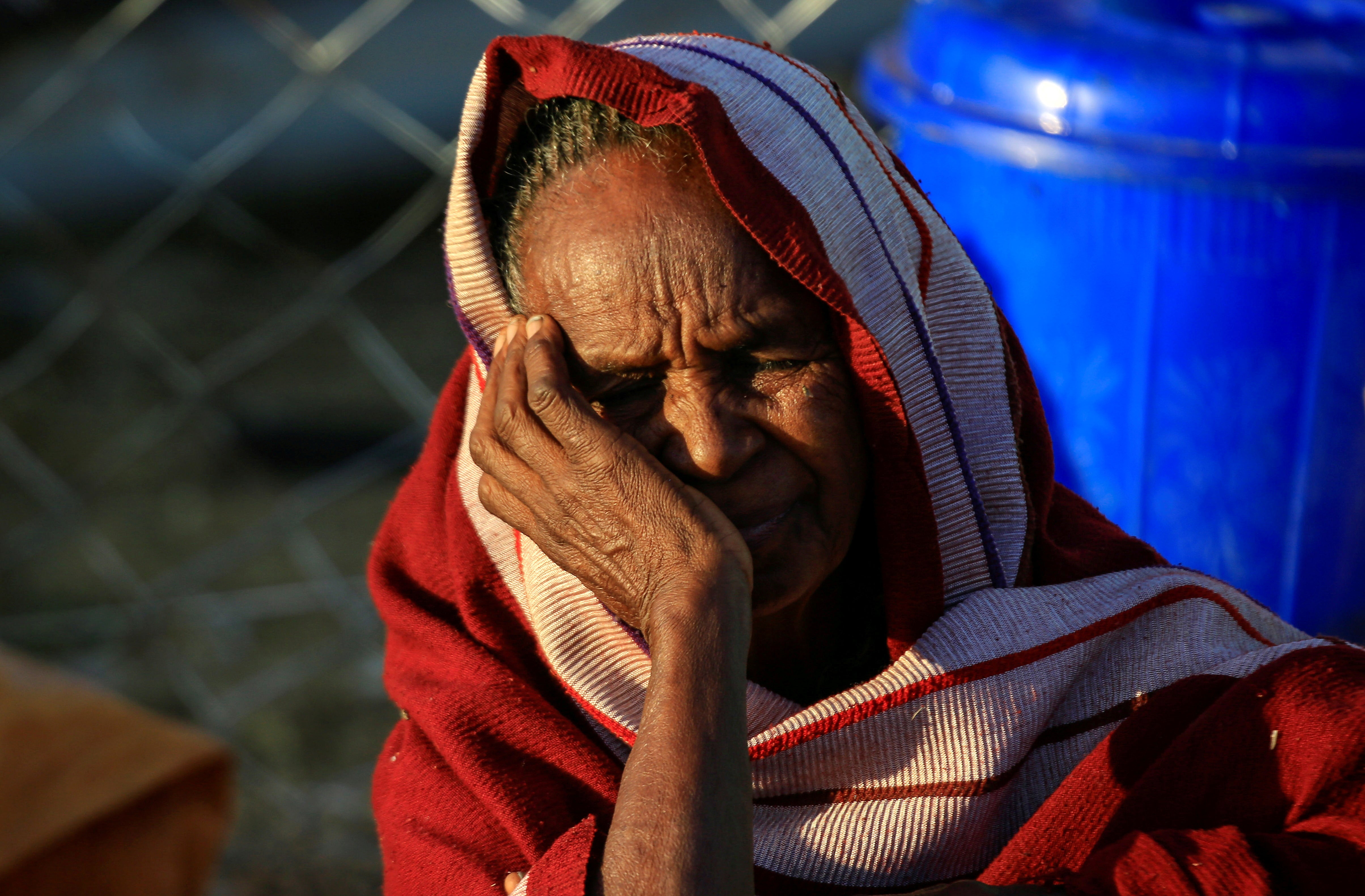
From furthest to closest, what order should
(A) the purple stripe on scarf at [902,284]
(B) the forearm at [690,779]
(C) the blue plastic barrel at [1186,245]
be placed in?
1. (C) the blue plastic barrel at [1186,245]
2. (A) the purple stripe on scarf at [902,284]
3. (B) the forearm at [690,779]

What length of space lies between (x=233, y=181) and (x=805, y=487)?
4.52 m

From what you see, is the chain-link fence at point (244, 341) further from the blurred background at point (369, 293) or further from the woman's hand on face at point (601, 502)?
the woman's hand on face at point (601, 502)

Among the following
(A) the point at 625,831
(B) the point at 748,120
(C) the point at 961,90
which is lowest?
(A) the point at 625,831

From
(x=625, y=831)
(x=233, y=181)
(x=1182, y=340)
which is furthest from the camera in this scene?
Answer: (x=233, y=181)

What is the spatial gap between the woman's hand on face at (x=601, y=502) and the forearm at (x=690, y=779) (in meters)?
0.04

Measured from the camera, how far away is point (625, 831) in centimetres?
95

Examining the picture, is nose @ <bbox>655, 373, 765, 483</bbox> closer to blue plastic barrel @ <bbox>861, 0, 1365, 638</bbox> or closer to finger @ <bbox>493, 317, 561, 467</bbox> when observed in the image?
finger @ <bbox>493, 317, 561, 467</bbox>

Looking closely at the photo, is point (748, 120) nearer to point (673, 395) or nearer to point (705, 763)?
point (673, 395)

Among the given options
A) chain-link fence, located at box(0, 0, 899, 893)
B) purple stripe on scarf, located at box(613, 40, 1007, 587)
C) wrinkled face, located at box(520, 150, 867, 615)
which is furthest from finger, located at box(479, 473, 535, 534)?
chain-link fence, located at box(0, 0, 899, 893)

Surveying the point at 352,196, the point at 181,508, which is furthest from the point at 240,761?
the point at 352,196

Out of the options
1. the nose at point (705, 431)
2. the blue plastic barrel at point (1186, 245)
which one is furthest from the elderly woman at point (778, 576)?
the blue plastic barrel at point (1186, 245)

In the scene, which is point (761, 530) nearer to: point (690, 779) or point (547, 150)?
point (690, 779)

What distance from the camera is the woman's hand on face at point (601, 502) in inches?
41.3

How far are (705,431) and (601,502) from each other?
11 centimetres
